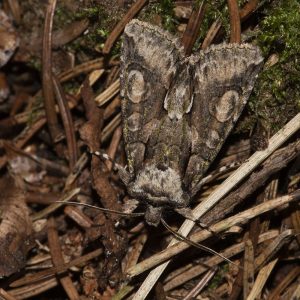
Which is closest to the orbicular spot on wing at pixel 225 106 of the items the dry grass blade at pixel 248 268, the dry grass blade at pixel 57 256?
the dry grass blade at pixel 248 268

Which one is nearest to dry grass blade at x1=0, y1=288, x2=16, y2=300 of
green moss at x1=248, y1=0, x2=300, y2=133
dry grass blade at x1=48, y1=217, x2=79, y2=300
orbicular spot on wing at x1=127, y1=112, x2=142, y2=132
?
dry grass blade at x1=48, y1=217, x2=79, y2=300

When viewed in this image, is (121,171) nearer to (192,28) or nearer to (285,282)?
(192,28)

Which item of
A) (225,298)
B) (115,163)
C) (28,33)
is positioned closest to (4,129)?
(28,33)

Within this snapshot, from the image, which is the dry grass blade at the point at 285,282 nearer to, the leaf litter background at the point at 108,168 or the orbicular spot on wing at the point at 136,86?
A: the leaf litter background at the point at 108,168

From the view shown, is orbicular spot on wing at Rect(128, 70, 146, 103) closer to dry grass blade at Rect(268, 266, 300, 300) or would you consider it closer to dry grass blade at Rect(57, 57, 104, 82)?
dry grass blade at Rect(57, 57, 104, 82)

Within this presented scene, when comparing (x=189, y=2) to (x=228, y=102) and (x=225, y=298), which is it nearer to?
(x=228, y=102)

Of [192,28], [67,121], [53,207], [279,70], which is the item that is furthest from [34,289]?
[279,70]
